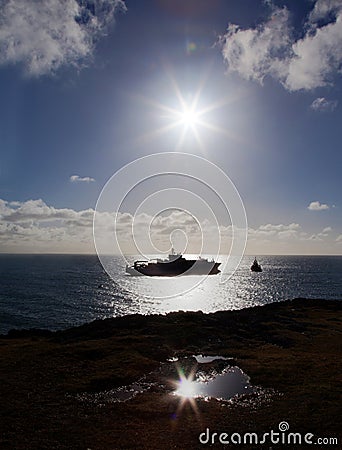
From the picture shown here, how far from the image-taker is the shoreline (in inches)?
744

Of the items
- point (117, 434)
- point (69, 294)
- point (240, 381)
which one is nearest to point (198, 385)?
point (240, 381)

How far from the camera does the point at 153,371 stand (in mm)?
29688

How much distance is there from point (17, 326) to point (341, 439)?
201 feet

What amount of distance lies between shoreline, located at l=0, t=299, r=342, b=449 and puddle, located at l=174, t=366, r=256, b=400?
3.58 ft

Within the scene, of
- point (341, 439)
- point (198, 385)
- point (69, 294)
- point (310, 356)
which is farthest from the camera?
point (69, 294)

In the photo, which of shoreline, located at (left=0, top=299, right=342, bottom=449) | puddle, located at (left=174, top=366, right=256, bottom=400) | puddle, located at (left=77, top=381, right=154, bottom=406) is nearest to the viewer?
shoreline, located at (left=0, top=299, right=342, bottom=449)

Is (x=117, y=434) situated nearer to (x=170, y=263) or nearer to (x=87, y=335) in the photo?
(x=87, y=335)

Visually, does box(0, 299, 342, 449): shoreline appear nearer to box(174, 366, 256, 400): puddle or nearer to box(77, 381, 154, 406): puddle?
box(77, 381, 154, 406): puddle

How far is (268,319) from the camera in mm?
51500

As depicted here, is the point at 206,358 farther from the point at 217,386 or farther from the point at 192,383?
the point at 217,386

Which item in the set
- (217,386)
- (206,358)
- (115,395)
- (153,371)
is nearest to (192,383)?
(217,386)

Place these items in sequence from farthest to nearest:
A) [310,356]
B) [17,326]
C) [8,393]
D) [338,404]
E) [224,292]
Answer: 1. [224,292]
2. [17,326]
3. [310,356]
4. [8,393]
5. [338,404]

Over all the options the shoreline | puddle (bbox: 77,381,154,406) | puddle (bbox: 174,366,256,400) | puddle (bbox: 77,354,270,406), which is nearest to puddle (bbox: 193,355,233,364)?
puddle (bbox: 77,354,270,406)

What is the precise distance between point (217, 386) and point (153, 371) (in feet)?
20.0
